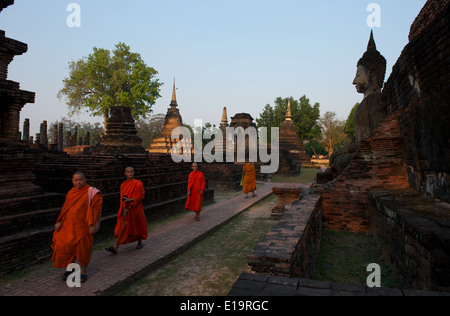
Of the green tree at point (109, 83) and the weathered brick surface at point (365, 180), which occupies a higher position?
the green tree at point (109, 83)

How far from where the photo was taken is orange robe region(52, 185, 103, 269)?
3.51m

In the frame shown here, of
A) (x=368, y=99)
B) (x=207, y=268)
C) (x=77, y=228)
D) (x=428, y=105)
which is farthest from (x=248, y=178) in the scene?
(x=77, y=228)

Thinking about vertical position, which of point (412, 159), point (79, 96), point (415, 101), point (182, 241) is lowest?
point (182, 241)

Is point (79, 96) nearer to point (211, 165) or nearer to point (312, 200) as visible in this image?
point (211, 165)

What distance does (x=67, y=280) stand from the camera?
3494mm

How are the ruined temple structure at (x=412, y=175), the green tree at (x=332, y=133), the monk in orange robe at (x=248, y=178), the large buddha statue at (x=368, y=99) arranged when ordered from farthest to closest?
the green tree at (x=332, y=133)
the monk in orange robe at (x=248, y=178)
the large buddha statue at (x=368, y=99)
the ruined temple structure at (x=412, y=175)

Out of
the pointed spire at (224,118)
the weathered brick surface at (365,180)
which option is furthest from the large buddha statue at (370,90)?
the pointed spire at (224,118)

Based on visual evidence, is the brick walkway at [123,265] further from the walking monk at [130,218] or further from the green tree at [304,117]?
the green tree at [304,117]

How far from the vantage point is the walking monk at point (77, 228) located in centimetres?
351

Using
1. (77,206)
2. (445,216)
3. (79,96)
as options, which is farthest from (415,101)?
(79,96)

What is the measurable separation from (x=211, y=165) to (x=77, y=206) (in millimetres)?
10296

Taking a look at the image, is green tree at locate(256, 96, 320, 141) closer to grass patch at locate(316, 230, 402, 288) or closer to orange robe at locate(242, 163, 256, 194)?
orange robe at locate(242, 163, 256, 194)

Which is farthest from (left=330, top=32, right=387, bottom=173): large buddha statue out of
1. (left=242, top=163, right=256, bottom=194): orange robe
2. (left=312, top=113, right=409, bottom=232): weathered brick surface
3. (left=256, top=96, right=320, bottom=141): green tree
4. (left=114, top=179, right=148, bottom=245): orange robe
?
(left=256, top=96, right=320, bottom=141): green tree

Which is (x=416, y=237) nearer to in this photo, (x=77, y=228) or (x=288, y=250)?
(x=288, y=250)
